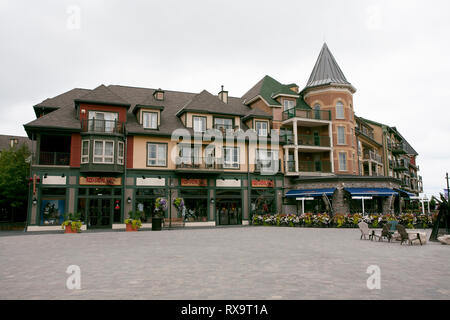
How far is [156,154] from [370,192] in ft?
58.3

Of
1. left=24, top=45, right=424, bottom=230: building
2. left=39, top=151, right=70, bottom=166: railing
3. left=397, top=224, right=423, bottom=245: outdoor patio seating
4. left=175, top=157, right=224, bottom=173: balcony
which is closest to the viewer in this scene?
left=397, top=224, right=423, bottom=245: outdoor patio seating

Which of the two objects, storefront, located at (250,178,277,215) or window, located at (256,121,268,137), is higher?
window, located at (256,121,268,137)

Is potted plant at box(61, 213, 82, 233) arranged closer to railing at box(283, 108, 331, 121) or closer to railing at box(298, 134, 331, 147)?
railing at box(283, 108, 331, 121)

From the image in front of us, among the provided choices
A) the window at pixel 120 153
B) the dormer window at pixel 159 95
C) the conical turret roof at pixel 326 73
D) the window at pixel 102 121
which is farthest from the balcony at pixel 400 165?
the window at pixel 102 121

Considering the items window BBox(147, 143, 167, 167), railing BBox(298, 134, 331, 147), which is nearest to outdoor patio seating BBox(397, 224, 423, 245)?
window BBox(147, 143, 167, 167)

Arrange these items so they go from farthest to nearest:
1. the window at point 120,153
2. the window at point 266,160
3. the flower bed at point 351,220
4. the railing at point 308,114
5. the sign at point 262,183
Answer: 1. the railing at point 308,114
2. the window at point 266,160
3. the sign at point 262,183
4. the window at point 120,153
5. the flower bed at point 351,220

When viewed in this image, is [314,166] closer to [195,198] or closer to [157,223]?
[195,198]

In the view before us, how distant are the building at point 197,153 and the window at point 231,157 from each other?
0.29ft

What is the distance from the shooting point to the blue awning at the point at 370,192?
2931 centimetres

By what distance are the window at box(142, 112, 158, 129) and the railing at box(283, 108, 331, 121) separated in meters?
13.0

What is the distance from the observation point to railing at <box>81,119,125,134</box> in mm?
27031
